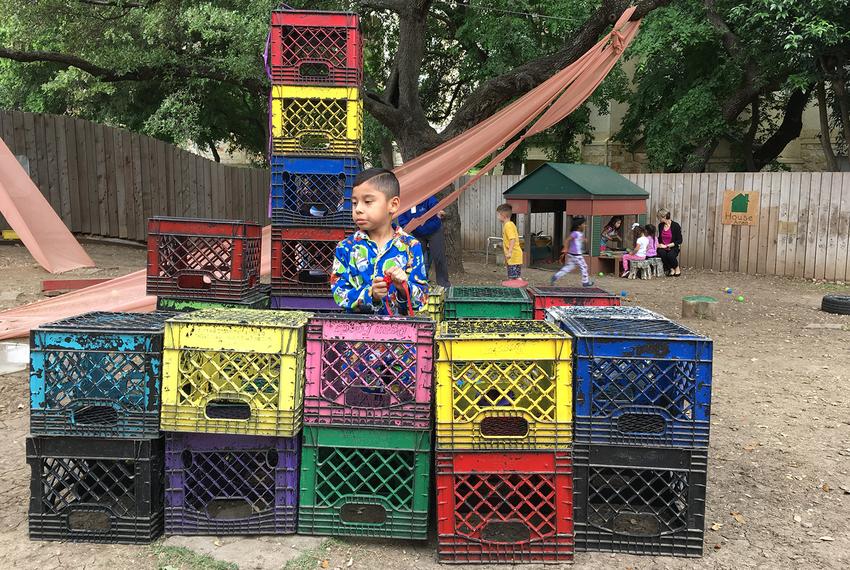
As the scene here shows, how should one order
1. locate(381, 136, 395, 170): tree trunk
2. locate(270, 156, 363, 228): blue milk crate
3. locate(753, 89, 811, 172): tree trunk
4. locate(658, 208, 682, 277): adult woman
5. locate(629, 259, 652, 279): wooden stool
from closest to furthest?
locate(270, 156, 363, 228): blue milk crate, locate(629, 259, 652, 279): wooden stool, locate(658, 208, 682, 277): adult woman, locate(381, 136, 395, 170): tree trunk, locate(753, 89, 811, 172): tree trunk

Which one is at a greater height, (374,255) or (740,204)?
(740,204)

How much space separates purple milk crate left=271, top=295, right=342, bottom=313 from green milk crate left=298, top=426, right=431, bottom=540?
1.54 m

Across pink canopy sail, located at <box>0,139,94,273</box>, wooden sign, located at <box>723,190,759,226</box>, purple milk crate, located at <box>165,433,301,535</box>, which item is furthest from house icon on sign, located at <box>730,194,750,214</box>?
purple milk crate, located at <box>165,433,301,535</box>

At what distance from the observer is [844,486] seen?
374 cm

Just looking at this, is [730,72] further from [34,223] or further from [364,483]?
[364,483]

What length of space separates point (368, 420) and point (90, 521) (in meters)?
1.32

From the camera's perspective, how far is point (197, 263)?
416cm

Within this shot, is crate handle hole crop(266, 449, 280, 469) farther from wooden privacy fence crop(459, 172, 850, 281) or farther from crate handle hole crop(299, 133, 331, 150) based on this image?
wooden privacy fence crop(459, 172, 850, 281)

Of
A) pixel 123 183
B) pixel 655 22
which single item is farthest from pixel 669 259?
pixel 123 183

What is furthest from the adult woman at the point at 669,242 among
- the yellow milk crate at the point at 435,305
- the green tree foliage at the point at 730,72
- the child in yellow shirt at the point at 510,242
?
the yellow milk crate at the point at 435,305

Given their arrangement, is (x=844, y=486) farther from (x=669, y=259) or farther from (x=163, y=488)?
(x=669, y=259)

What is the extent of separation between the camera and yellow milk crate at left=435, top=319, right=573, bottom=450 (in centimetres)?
283

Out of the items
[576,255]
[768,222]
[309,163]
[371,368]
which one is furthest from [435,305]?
[768,222]

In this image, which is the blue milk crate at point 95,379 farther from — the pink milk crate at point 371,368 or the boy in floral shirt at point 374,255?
the boy in floral shirt at point 374,255
